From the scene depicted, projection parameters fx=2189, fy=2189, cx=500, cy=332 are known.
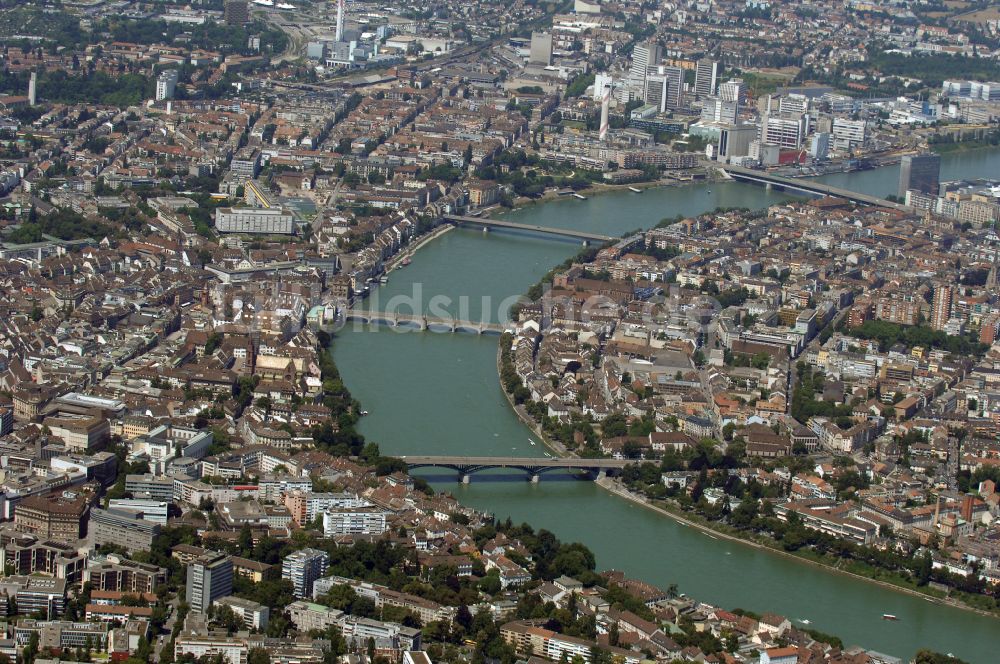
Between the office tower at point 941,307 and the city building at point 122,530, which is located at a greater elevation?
the office tower at point 941,307

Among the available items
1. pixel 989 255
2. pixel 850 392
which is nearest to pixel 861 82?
pixel 989 255

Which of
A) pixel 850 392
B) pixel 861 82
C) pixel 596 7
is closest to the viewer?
pixel 850 392

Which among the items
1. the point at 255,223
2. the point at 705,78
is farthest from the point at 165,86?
the point at 705,78

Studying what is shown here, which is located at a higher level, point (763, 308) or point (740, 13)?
point (740, 13)

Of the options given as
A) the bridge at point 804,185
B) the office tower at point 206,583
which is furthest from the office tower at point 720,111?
the office tower at point 206,583

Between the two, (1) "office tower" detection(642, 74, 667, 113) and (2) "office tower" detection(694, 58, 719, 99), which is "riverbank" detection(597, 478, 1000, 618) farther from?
(2) "office tower" detection(694, 58, 719, 99)

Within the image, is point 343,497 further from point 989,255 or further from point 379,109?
point 379,109

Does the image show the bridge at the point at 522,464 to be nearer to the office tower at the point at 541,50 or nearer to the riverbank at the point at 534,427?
the riverbank at the point at 534,427
